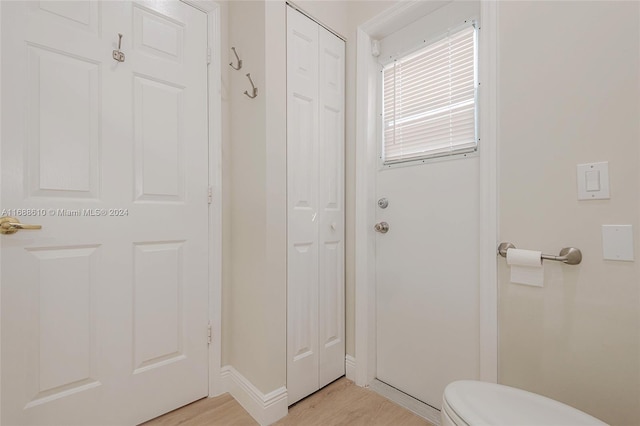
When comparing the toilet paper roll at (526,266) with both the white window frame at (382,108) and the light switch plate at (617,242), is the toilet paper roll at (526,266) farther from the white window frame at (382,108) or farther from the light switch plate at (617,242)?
the white window frame at (382,108)

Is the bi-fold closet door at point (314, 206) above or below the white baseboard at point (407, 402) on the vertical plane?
above

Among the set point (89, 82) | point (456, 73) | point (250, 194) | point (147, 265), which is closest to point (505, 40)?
point (456, 73)

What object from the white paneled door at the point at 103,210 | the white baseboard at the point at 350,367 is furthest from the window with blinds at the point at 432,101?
the white baseboard at the point at 350,367

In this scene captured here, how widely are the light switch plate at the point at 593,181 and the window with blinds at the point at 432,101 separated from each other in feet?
1.43

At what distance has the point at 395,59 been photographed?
66.5 inches

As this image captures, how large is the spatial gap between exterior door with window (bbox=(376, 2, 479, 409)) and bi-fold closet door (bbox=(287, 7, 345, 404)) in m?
0.26

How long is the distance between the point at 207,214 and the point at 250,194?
0.92ft

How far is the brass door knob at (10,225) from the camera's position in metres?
1.07

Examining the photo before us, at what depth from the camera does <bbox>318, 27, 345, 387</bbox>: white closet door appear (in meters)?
1.71

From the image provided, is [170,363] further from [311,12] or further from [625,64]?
[625,64]

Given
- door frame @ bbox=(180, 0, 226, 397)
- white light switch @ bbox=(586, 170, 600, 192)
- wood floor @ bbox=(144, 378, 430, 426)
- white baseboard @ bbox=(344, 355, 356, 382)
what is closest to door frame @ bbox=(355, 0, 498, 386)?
white baseboard @ bbox=(344, 355, 356, 382)

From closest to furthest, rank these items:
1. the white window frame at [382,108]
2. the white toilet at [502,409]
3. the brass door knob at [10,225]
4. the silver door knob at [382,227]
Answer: the white toilet at [502,409], the brass door knob at [10,225], the white window frame at [382,108], the silver door knob at [382,227]

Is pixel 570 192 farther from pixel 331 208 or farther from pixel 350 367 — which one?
pixel 350 367

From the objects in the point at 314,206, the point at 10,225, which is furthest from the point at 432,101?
the point at 10,225
